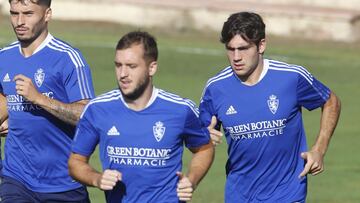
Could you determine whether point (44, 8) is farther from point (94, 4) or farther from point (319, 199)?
point (94, 4)

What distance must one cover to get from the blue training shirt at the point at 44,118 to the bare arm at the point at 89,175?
1.17 m

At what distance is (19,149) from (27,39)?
90cm

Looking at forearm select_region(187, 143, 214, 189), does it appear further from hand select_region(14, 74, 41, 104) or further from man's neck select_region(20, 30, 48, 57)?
man's neck select_region(20, 30, 48, 57)

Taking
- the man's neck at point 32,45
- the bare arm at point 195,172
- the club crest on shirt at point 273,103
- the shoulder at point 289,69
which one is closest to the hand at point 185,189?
the bare arm at point 195,172

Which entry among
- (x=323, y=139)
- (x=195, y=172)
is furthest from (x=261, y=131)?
(x=195, y=172)

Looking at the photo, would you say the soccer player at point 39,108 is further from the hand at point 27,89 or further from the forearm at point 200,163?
the forearm at point 200,163

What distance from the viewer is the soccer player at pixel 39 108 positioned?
10.4 metres

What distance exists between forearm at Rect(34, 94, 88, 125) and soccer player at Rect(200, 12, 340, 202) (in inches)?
40.3

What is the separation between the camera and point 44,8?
10.5 meters

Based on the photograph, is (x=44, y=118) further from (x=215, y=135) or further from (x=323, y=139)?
(x=323, y=139)

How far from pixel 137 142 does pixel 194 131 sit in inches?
18.0

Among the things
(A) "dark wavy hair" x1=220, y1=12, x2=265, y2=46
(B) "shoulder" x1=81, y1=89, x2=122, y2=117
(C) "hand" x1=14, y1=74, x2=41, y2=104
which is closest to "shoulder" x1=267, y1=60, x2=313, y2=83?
(A) "dark wavy hair" x1=220, y1=12, x2=265, y2=46

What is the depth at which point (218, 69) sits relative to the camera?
28.5 m

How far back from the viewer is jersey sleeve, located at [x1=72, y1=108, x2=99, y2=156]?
30.2 feet
